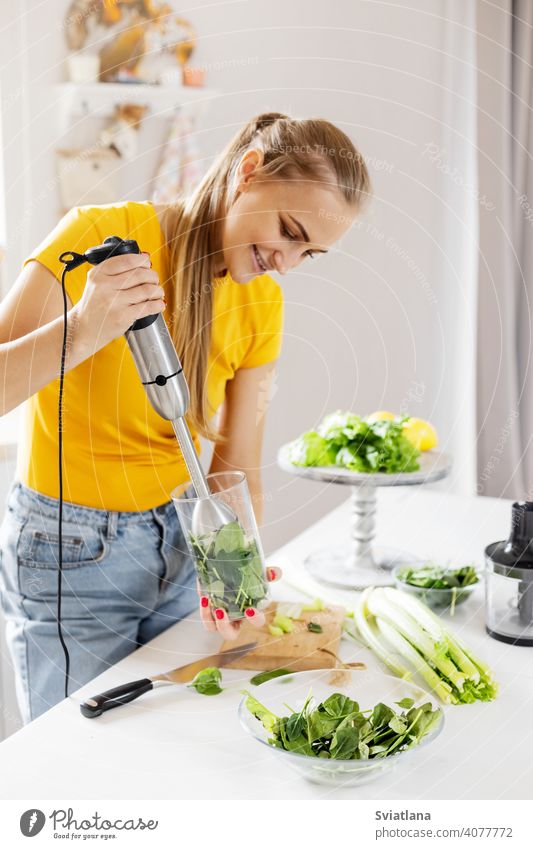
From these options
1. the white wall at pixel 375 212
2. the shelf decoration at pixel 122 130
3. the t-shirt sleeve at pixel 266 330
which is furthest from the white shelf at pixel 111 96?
the t-shirt sleeve at pixel 266 330

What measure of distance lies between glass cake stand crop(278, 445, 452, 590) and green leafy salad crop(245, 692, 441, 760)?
0.45 m

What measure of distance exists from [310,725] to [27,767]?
26cm

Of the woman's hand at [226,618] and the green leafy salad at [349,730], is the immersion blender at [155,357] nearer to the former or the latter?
the woman's hand at [226,618]

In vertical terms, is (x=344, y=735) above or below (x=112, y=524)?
below

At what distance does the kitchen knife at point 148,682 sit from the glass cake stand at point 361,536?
297 millimetres

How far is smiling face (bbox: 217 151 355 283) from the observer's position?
3.00 ft

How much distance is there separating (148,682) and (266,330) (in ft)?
1.71

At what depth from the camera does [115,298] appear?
2.48 ft

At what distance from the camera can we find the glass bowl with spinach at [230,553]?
2.72 feet

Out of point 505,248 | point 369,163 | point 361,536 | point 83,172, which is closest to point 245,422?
point 361,536

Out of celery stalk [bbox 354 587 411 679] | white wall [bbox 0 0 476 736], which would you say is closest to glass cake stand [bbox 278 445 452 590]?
celery stalk [bbox 354 587 411 679]

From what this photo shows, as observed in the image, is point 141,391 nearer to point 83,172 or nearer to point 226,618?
point 226,618

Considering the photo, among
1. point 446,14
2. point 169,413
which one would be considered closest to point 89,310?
point 169,413

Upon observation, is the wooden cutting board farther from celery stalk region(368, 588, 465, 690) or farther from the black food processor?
the black food processor
